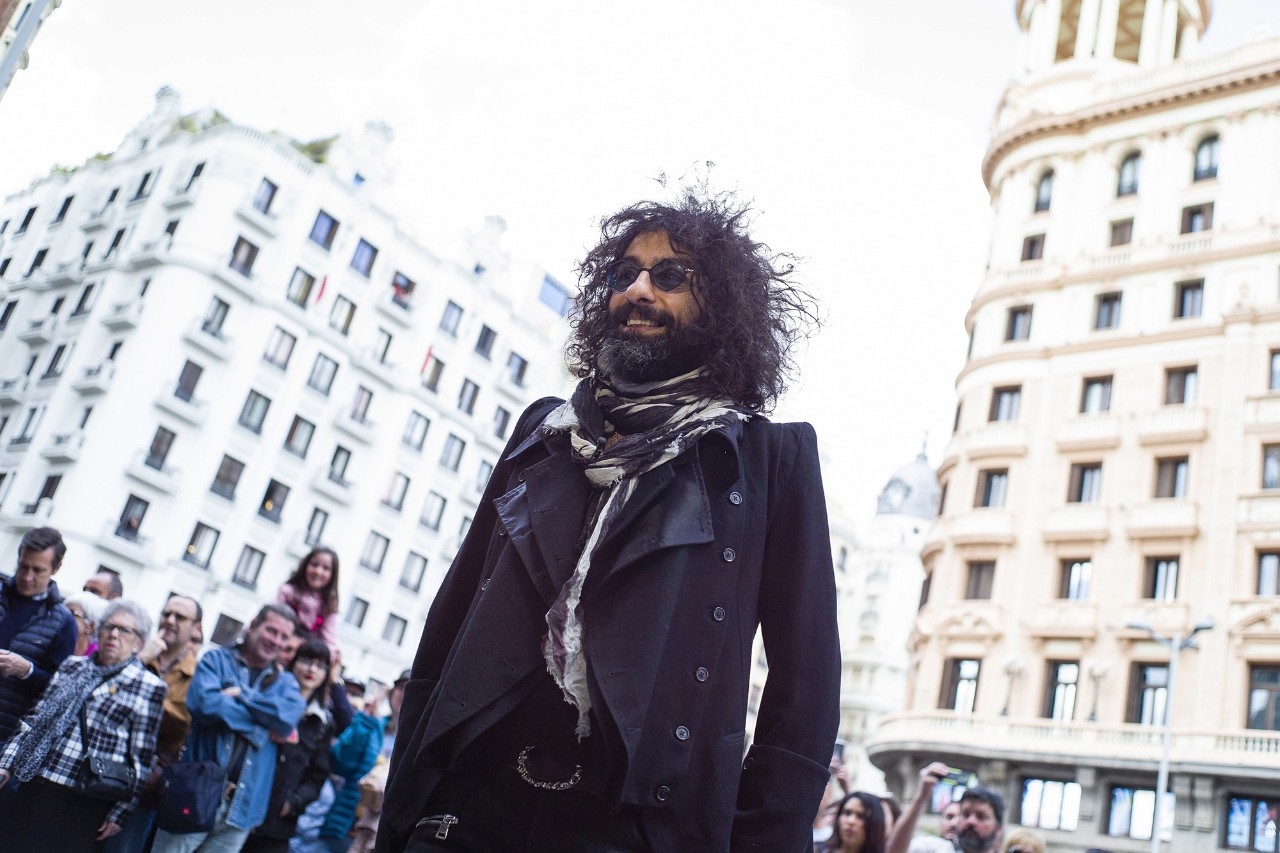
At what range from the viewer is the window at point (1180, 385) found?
3086 cm

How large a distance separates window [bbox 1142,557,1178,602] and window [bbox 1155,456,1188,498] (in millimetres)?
1676

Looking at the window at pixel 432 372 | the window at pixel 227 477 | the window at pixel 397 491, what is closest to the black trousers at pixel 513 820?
the window at pixel 227 477

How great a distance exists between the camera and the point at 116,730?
265 inches

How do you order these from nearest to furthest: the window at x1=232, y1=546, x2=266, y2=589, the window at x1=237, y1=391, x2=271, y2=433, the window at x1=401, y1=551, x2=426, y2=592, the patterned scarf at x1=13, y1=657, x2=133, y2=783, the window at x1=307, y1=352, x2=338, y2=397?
the patterned scarf at x1=13, y1=657, x2=133, y2=783 → the window at x1=232, y1=546, x2=266, y2=589 → the window at x1=237, y1=391, x2=271, y2=433 → the window at x1=307, y1=352, x2=338, y2=397 → the window at x1=401, y1=551, x2=426, y2=592

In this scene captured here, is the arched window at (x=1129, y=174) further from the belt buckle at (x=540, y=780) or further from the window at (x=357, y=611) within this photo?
the belt buckle at (x=540, y=780)

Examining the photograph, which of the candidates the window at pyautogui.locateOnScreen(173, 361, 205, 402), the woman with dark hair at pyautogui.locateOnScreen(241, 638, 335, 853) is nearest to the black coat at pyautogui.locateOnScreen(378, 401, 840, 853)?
Answer: the woman with dark hair at pyautogui.locateOnScreen(241, 638, 335, 853)

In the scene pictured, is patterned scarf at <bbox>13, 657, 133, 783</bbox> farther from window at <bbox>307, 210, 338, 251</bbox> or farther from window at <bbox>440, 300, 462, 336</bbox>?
window at <bbox>440, 300, 462, 336</bbox>

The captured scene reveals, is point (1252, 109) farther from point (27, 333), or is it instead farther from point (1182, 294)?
point (27, 333)

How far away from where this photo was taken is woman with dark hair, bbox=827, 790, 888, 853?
693 centimetres

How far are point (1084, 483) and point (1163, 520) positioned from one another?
251 centimetres

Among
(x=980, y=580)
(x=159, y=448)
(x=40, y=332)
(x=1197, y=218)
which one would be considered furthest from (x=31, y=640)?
(x=40, y=332)

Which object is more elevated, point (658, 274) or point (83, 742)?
point (658, 274)

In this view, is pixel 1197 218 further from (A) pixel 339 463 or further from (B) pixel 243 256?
(B) pixel 243 256

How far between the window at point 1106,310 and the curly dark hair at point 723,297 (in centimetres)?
3216
